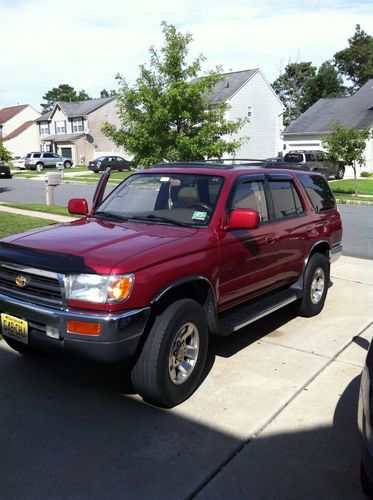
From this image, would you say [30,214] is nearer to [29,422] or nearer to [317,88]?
[29,422]

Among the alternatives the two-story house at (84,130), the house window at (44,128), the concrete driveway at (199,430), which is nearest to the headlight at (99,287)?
the concrete driveway at (199,430)

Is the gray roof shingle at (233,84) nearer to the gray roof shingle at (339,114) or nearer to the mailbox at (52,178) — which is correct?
the gray roof shingle at (339,114)

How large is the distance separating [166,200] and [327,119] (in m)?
37.3

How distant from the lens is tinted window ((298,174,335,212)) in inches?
237

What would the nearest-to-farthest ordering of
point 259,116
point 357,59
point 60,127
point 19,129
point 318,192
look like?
point 318,192 < point 259,116 < point 60,127 < point 19,129 < point 357,59

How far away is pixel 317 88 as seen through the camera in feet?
233

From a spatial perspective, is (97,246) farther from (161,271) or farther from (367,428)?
(367,428)

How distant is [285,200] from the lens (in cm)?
545

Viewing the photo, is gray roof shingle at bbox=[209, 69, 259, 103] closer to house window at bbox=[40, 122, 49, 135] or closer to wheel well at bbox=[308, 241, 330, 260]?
house window at bbox=[40, 122, 49, 135]

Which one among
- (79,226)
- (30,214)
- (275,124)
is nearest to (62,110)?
(275,124)

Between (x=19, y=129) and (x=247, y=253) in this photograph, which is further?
(x=19, y=129)

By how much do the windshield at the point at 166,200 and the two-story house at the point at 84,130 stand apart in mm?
50105

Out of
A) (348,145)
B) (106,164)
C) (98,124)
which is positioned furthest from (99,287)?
(98,124)

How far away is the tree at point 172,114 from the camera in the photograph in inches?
450
